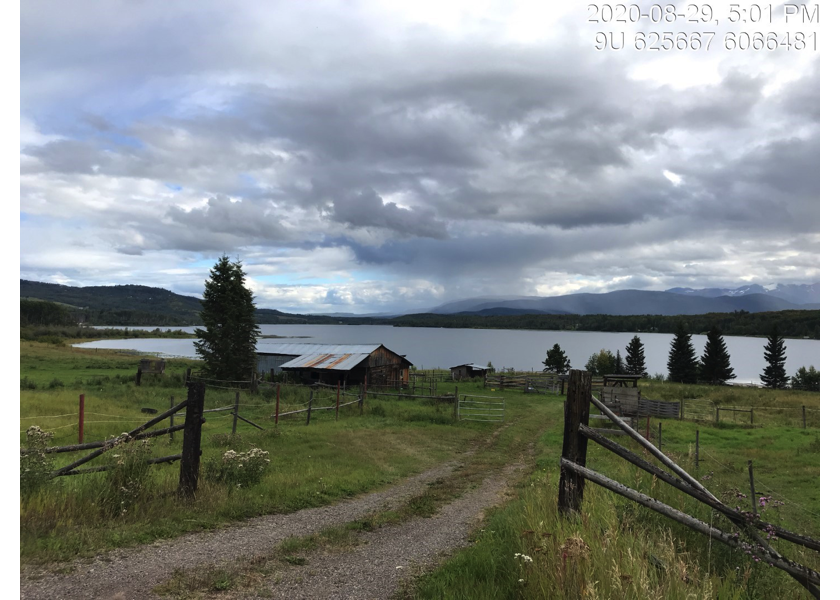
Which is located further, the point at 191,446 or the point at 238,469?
the point at 238,469

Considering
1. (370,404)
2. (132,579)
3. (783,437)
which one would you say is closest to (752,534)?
(132,579)

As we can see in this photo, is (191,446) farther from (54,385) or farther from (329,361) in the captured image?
(329,361)

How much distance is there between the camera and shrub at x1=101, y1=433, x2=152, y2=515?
7258 millimetres

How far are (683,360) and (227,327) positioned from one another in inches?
2742

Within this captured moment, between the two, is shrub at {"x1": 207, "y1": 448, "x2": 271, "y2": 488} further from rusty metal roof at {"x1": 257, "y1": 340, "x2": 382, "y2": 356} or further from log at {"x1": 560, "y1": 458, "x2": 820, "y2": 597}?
rusty metal roof at {"x1": 257, "y1": 340, "x2": 382, "y2": 356}

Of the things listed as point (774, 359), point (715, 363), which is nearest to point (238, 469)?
point (715, 363)

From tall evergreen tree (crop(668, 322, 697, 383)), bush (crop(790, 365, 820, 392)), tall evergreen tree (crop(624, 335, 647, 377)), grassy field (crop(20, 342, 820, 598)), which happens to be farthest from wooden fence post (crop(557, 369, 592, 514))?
tall evergreen tree (crop(624, 335, 647, 377))

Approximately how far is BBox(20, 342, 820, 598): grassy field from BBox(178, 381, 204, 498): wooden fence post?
0.83ft

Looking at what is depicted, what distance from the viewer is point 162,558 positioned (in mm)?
5895

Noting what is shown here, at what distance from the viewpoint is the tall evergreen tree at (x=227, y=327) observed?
1551 inches

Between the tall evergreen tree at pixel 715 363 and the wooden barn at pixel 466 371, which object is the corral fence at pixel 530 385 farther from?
the tall evergreen tree at pixel 715 363

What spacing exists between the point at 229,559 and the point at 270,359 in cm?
4203

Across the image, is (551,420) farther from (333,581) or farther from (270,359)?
(270,359)

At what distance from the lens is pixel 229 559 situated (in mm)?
6078
